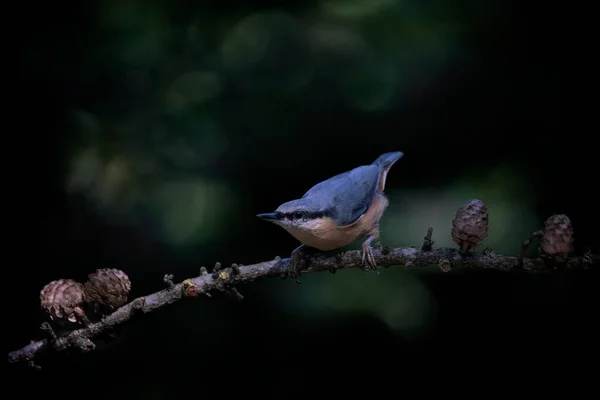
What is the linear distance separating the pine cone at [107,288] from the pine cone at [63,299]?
2 centimetres

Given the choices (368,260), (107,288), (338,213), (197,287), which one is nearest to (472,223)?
(368,260)

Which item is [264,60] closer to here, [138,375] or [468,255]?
[138,375]

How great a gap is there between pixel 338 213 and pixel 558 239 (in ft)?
1.77

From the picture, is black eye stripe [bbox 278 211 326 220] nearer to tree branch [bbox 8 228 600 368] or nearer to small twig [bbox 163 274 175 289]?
tree branch [bbox 8 228 600 368]

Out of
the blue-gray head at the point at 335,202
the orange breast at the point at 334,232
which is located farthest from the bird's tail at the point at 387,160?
the orange breast at the point at 334,232

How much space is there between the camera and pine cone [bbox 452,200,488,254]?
917 millimetres

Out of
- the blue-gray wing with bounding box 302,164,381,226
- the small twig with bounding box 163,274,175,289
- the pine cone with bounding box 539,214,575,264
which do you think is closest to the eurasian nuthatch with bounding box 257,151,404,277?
the blue-gray wing with bounding box 302,164,381,226

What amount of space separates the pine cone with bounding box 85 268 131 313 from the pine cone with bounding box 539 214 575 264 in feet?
2.46

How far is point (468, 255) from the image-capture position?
1008 mm

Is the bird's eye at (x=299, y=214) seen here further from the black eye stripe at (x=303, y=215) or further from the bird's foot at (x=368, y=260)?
the bird's foot at (x=368, y=260)

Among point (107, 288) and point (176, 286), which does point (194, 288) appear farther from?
point (107, 288)

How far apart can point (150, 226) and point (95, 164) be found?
11.1 inches

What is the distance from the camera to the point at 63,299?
3.72ft

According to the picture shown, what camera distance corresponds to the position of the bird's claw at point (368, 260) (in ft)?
3.83
